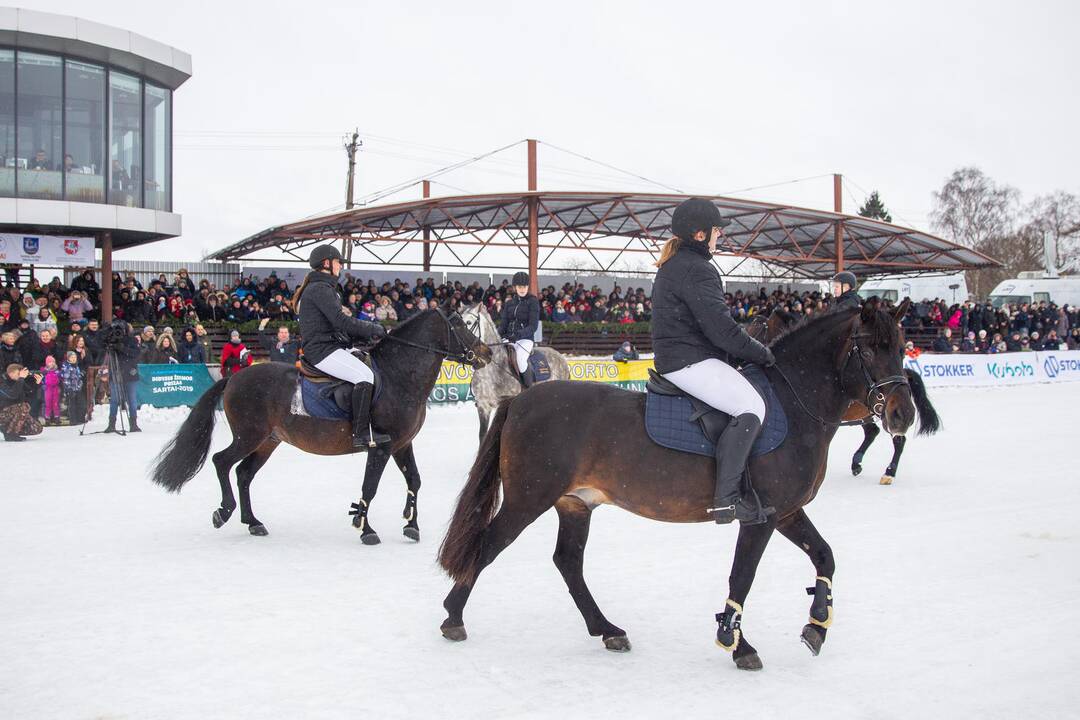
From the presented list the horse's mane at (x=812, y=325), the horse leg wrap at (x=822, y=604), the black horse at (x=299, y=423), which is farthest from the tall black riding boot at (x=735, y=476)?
the black horse at (x=299, y=423)

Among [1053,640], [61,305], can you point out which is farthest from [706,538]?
[61,305]

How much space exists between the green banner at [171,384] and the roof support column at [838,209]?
23051 mm

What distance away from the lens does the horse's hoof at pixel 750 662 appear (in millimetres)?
4262

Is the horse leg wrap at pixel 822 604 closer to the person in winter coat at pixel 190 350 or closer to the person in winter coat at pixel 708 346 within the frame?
the person in winter coat at pixel 708 346

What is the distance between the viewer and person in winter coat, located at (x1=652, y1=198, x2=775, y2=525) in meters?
4.25

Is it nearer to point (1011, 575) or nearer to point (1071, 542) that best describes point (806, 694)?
point (1011, 575)

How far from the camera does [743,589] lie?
4.27 m

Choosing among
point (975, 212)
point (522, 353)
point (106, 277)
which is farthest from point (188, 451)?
point (975, 212)

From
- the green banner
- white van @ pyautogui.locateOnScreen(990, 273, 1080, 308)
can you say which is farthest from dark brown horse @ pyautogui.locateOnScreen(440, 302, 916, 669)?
white van @ pyautogui.locateOnScreen(990, 273, 1080, 308)

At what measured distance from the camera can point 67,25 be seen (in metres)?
20.5

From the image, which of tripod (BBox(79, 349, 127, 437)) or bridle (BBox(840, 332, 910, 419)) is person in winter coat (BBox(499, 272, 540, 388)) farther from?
tripod (BBox(79, 349, 127, 437))

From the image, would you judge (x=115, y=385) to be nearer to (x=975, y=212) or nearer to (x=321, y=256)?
(x=321, y=256)

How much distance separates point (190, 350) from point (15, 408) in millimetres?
3985

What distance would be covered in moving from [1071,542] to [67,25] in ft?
76.3
